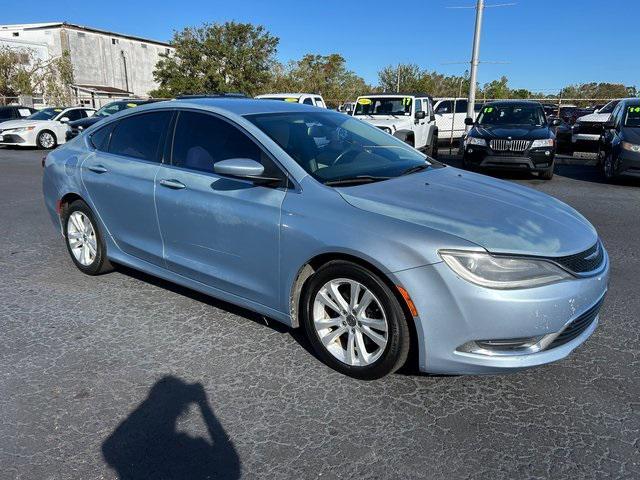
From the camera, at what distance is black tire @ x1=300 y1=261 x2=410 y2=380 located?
2768 mm

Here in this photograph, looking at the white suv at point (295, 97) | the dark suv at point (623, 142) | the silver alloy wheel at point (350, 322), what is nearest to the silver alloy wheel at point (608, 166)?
the dark suv at point (623, 142)

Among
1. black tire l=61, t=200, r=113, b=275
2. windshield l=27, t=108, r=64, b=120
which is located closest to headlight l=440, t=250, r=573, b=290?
black tire l=61, t=200, r=113, b=275

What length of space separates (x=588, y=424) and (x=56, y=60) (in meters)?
49.2

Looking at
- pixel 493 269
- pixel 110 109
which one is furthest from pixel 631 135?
pixel 110 109

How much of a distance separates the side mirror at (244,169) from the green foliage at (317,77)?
4585 centimetres

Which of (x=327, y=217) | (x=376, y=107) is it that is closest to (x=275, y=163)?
(x=327, y=217)

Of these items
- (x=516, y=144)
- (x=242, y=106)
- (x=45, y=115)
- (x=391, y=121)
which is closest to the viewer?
(x=242, y=106)

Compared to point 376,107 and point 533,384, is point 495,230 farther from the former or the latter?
point 376,107

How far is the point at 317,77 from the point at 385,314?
49.5 m

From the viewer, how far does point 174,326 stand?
376 cm

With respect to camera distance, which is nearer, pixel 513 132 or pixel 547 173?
pixel 513 132

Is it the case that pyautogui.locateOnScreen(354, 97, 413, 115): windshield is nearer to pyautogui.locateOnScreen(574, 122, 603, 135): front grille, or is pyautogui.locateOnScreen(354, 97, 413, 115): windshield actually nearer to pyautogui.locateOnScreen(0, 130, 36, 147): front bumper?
pyautogui.locateOnScreen(574, 122, 603, 135): front grille

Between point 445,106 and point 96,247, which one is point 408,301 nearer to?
point 96,247

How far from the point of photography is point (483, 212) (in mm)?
2947
